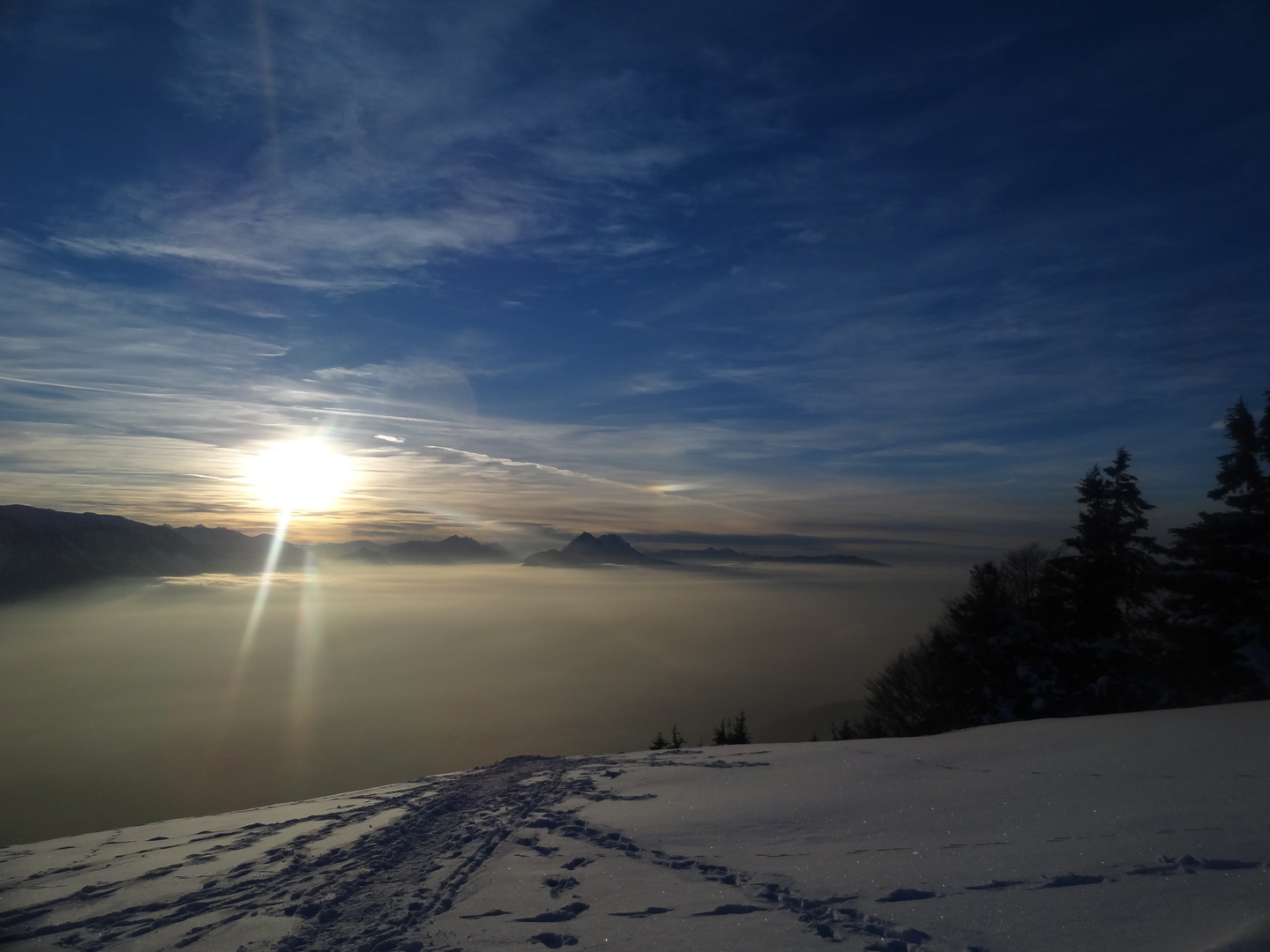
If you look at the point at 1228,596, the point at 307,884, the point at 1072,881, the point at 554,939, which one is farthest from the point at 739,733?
the point at 554,939

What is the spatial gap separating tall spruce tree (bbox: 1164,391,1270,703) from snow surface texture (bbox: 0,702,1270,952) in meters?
7.63

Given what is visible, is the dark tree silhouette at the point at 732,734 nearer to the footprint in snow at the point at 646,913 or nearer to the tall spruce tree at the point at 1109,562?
the tall spruce tree at the point at 1109,562

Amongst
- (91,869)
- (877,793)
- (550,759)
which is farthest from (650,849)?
(91,869)

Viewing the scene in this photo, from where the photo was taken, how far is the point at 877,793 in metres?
7.95

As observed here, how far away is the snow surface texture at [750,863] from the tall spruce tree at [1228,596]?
25.0ft

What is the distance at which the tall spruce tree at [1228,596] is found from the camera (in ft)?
51.9

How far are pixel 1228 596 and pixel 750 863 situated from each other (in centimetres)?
1785

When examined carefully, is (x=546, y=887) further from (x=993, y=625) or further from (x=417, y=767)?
(x=417, y=767)

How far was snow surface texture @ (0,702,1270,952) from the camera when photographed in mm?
4492

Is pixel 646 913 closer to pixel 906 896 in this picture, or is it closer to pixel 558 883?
pixel 558 883

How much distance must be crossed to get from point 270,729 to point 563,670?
68.5 m

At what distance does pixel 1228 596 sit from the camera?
54.1 feet

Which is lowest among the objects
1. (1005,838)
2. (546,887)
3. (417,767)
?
(417,767)

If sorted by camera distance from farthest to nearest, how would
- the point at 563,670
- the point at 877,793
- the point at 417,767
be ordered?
the point at 563,670, the point at 417,767, the point at 877,793
